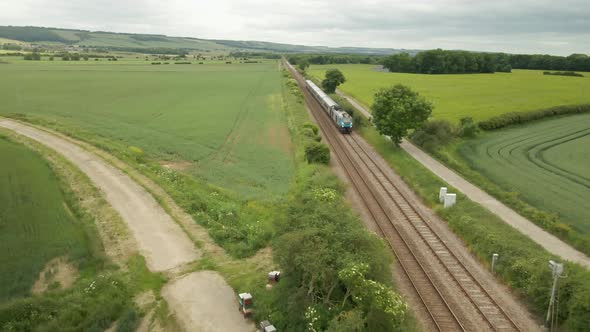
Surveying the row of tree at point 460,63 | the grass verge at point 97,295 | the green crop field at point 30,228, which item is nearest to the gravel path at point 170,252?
the grass verge at point 97,295

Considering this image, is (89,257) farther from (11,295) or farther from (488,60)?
(488,60)

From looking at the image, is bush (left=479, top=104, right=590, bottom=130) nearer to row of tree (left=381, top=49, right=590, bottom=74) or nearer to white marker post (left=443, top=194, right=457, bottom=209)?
white marker post (left=443, top=194, right=457, bottom=209)

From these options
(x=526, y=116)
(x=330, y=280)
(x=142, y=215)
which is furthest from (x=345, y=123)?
(x=330, y=280)

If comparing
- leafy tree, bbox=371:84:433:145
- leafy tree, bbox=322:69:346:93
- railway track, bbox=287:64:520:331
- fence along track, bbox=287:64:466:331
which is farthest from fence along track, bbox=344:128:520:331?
leafy tree, bbox=322:69:346:93

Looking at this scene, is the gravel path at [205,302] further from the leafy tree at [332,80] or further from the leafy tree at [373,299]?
the leafy tree at [332,80]

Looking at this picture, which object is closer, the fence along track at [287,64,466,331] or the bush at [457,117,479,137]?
the fence along track at [287,64,466,331]

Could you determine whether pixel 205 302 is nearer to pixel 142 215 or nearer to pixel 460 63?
pixel 142 215
